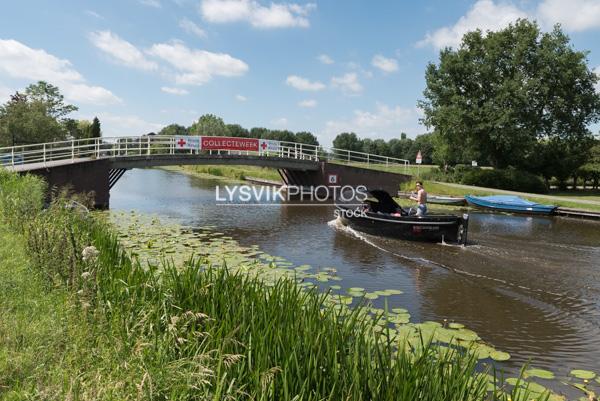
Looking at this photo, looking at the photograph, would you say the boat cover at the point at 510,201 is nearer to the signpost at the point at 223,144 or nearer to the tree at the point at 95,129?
the signpost at the point at 223,144

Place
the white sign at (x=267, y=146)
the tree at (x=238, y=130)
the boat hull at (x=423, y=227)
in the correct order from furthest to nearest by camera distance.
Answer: the tree at (x=238, y=130), the white sign at (x=267, y=146), the boat hull at (x=423, y=227)

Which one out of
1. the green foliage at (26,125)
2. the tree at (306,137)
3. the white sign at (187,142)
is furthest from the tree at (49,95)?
the tree at (306,137)

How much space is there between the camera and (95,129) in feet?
256

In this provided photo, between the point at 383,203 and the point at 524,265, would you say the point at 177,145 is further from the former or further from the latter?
the point at 524,265

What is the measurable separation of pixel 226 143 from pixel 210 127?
66418mm

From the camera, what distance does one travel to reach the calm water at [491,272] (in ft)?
23.4

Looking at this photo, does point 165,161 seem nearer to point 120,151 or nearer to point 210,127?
point 120,151

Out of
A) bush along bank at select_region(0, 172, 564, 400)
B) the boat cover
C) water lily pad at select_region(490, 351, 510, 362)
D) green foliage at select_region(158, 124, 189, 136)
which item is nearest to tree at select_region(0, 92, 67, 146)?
the boat cover

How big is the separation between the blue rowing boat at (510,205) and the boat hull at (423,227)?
11.4 metres

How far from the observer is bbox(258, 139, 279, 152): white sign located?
1202 inches

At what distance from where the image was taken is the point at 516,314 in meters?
8.08

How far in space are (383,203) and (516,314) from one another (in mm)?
9104

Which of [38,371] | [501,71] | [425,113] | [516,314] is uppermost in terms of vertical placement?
[501,71]

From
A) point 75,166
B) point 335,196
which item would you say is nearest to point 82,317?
point 75,166
